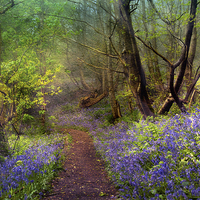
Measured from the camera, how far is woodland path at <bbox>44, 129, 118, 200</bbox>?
3920 mm

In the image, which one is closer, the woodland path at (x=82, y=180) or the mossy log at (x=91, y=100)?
the woodland path at (x=82, y=180)

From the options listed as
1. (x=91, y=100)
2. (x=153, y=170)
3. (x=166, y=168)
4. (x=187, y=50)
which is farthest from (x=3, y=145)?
(x=91, y=100)

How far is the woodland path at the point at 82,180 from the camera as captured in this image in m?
3.92

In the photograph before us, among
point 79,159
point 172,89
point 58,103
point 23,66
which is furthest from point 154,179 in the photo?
point 58,103

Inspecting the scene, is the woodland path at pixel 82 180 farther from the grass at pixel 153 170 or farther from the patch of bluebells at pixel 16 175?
the patch of bluebells at pixel 16 175

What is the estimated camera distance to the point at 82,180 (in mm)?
5023

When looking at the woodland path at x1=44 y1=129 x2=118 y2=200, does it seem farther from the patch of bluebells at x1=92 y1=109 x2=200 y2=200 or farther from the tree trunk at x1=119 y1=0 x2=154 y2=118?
the tree trunk at x1=119 y1=0 x2=154 y2=118

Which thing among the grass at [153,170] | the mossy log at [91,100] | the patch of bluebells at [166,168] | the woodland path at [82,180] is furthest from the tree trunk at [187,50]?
the mossy log at [91,100]

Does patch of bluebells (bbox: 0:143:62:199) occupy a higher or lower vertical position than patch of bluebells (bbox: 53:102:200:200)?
lower

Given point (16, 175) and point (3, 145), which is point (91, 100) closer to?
point (3, 145)

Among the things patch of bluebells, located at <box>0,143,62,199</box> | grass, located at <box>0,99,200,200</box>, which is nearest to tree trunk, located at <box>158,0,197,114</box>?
grass, located at <box>0,99,200,200</box>

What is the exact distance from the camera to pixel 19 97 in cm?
706

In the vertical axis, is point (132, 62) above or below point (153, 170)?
above

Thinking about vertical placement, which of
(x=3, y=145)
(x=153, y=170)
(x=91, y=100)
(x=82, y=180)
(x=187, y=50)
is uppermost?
(x=187, y=50)
